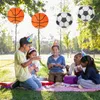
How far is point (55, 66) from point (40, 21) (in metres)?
5.92

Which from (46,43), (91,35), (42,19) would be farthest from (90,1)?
(46,43)

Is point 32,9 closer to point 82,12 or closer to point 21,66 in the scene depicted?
point 82,12

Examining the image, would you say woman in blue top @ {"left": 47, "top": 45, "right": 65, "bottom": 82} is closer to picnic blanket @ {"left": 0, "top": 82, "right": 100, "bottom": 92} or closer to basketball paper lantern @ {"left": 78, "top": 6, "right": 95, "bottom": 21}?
picnic blanket @ {"left": 0, "top": 82, "right": 100, "bottom": 92}

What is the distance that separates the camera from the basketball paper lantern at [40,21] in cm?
1491

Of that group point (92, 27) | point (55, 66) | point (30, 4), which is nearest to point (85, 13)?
point (30, 4)

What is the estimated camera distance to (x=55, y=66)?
375 inches

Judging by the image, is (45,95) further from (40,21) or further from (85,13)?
(85,13)

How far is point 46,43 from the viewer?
69.2 metres

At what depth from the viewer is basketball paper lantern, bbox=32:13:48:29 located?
48.9 feet

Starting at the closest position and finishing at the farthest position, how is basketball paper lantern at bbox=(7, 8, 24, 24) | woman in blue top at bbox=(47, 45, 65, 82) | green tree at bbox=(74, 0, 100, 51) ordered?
1. woman in blue top at bbox=(47, 45, 65, 82)
2. basketball paper lantern at bbox=(7, 8, 24, 24)
3. green tree at bbox=(74, 0, 100, 51)

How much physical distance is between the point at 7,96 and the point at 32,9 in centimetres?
1066

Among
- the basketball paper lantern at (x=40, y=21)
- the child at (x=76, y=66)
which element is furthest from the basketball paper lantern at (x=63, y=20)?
the child at (x=76, y=66)

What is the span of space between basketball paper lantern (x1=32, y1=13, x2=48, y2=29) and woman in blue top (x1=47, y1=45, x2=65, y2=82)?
547 cm

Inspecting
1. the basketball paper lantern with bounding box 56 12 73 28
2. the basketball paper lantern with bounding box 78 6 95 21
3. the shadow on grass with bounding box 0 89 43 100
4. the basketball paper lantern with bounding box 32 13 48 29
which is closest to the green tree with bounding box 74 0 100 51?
the basketball paper lantern with bounding box 78 6 95 21
